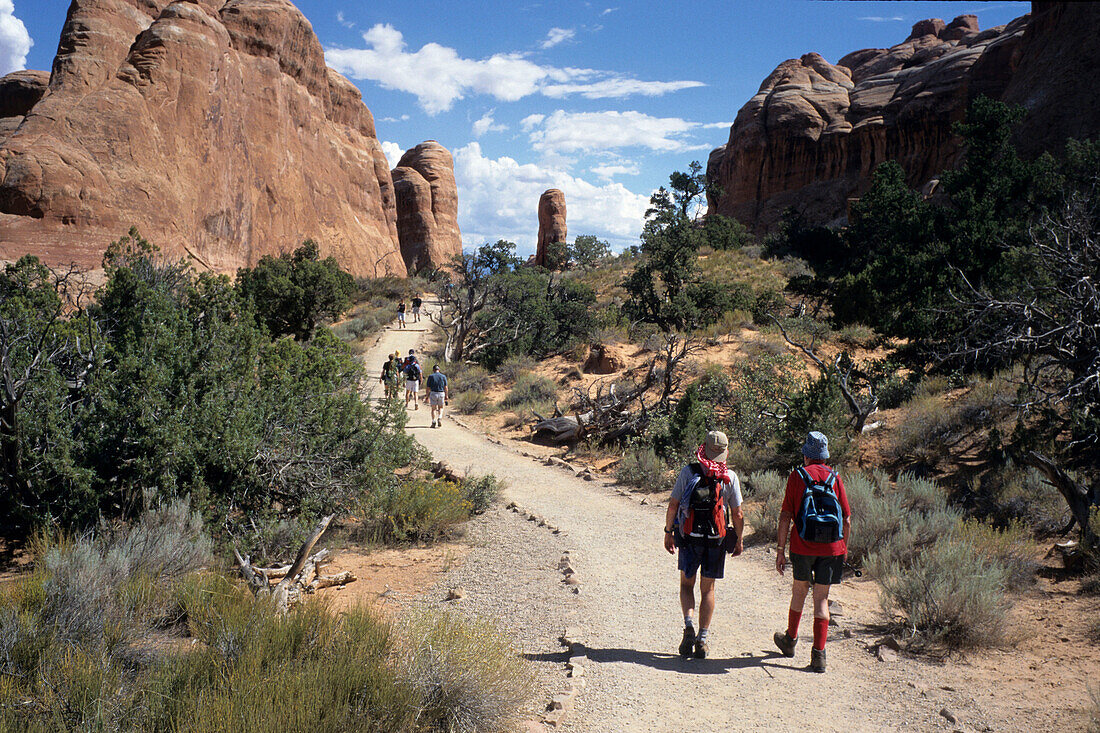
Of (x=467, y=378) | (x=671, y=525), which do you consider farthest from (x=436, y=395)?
(x=671, y=525)

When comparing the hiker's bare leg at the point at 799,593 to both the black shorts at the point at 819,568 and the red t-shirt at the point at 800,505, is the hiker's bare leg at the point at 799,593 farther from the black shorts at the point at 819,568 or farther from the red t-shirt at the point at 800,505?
the red t-shirt at the point at 800,505

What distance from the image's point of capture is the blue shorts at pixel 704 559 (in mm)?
4496

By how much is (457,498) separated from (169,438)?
3.48 m

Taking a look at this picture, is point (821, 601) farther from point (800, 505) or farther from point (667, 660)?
point (667, 660)

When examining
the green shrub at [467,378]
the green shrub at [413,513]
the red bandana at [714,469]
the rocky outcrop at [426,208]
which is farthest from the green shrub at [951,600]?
the rocky outcrop at [426,208]

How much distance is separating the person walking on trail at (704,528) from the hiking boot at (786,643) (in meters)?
0.55

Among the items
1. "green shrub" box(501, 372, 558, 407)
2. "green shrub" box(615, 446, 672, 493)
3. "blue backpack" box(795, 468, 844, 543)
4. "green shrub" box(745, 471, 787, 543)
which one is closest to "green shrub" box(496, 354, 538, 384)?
"green shrub" box(501, 372, 558, 407)

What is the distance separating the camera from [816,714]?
12.6 ft

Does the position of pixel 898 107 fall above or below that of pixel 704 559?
above

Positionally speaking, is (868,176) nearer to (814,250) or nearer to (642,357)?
(814,250)

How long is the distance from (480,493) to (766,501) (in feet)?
13.2

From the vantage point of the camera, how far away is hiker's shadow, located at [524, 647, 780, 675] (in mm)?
4379

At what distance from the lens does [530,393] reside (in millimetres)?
18234

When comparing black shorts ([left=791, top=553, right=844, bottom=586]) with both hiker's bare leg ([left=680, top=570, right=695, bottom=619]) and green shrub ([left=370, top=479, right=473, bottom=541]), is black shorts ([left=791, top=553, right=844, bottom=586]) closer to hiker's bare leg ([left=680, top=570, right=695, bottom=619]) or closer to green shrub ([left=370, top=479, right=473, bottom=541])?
hiker's bare leg ([left=680, top=570, right=695, bottom=619])
